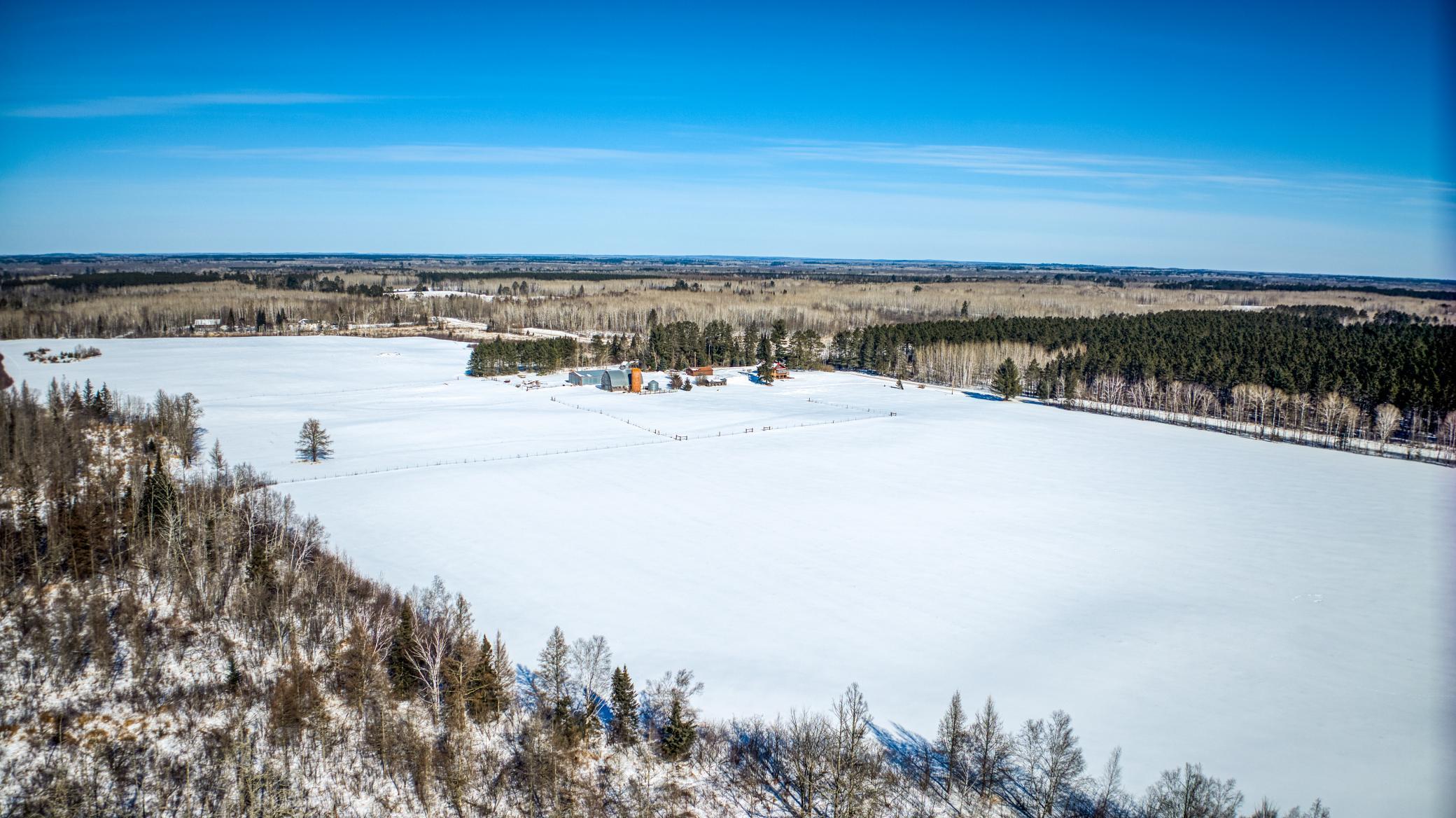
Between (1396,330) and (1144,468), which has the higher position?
(1396,330)

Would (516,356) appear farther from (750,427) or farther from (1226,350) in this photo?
(1226,350)

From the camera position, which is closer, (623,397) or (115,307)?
(623,397)

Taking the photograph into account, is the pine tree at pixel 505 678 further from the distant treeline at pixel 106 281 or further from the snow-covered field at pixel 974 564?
the distant treeline at pixel 106 281

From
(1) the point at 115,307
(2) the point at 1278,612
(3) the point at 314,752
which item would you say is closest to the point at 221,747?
(3) the point at 314,752

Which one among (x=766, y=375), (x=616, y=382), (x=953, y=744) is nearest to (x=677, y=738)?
(x=953, y=744)

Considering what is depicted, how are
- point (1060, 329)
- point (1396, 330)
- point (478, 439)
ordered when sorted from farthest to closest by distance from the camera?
point (1060, 329), point (1396, 330), point (478, 439)

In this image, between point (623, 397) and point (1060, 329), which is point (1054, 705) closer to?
point (623, 397)

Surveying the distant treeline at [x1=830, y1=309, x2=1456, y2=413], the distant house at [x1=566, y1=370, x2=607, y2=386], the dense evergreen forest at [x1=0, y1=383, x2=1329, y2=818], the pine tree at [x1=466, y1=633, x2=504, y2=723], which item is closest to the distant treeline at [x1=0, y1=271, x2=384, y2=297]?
the distant house at [x1=566, y1=370, x2=607, y2=386]
